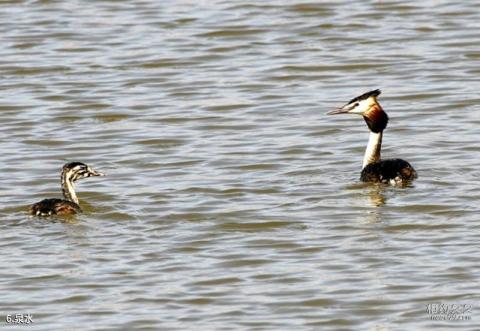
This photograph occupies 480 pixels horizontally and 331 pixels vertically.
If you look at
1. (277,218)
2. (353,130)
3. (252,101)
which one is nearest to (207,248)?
(277,218)

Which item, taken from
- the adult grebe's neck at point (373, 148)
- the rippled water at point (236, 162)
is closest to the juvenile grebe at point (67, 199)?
the rippled water at point (236, 162)

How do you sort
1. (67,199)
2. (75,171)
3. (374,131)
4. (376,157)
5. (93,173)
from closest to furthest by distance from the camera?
(67,199) < (75,171) < (93,173) < (376,157) < (374,131)

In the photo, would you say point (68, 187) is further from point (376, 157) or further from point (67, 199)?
point (376, 157)

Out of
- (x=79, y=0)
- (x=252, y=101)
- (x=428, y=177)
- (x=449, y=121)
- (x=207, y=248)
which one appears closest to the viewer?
(x=207, y=248)

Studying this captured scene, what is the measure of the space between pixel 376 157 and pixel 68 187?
315 centimetres

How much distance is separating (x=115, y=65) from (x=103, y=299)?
10284mm

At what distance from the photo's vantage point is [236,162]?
649 inches

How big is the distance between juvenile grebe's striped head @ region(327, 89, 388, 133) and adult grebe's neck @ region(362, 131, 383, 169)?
0.18 feet

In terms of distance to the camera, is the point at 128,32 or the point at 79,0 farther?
the point at 79,0

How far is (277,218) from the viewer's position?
14.0m

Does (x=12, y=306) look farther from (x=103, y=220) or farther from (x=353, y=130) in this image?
(x=353, y=130)

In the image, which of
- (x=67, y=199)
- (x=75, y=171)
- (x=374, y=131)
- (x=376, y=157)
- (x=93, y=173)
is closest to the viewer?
(x=67, y=199)

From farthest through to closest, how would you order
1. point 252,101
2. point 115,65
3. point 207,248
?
point 115,65 → point 252,101 → point 207,248

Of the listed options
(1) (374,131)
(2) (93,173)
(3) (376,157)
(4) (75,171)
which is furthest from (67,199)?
(1) (374,131)
